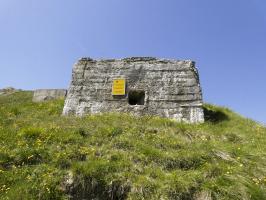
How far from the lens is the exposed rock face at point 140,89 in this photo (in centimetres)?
1630

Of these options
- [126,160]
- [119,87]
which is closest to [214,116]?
[119,87]

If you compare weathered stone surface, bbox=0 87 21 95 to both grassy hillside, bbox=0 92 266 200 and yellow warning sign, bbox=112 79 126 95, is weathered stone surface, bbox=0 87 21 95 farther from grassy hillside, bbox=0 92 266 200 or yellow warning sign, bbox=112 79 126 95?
grassy hillside, bbox=0 92 266 200

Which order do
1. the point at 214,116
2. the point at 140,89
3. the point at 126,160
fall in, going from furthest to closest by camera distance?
the point at 214,116 → the point at 140,89 → the point at 126,160

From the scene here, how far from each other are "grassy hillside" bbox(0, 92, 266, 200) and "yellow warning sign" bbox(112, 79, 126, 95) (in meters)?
2.34

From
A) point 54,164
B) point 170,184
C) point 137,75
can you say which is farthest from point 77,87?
point 170,184

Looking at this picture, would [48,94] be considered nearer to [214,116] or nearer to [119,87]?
[119,87]

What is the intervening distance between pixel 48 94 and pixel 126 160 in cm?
1291

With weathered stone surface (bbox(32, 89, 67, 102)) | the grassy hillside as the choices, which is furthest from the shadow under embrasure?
weathered stone surface (bbox(32, 89, 67, 102))

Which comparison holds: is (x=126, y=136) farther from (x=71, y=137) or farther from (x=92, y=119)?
(x=92, y=119)

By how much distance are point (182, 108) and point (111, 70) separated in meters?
3.87

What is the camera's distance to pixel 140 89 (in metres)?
16.9

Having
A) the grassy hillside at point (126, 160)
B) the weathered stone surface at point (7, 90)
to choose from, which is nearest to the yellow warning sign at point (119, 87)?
the grassy hillside at point (126, 160)

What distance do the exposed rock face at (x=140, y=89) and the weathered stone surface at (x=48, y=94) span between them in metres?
4.61

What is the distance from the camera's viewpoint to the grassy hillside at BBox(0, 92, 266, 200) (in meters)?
9.20
